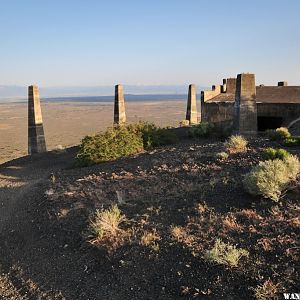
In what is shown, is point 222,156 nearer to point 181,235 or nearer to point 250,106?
point 181,235

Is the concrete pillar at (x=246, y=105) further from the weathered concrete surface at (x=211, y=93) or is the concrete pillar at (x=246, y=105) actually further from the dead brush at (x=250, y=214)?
the dead brush at (x=250, y=214)

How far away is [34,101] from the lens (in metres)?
27.6

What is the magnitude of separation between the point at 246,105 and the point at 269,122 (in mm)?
6376

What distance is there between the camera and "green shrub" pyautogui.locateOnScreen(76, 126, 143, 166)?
63.5 ft

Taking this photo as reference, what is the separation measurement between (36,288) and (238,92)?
686 inches

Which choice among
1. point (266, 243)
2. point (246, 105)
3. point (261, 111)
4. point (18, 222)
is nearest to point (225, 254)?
point (266, 243)

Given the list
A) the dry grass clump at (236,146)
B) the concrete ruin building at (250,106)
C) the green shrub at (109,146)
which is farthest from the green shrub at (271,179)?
the concrete ruin building at (250,106)

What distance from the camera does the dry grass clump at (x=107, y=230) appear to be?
9.99 m

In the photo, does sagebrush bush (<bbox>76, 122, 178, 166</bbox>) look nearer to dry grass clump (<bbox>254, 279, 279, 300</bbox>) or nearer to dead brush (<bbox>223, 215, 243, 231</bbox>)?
dead brush (<bbox>223, 215, 243, 231</bbox>)

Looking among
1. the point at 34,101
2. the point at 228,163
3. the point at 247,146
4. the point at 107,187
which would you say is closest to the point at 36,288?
the point at 107,187

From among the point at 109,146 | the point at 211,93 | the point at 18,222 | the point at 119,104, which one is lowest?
the point at 18,222

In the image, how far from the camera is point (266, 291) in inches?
280

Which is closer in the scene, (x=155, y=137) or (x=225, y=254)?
(x=225, y=254)

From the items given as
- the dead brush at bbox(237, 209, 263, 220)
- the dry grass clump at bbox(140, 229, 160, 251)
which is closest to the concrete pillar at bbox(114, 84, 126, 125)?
the dry grass clump at bbox(140, 229, 160, 251)
